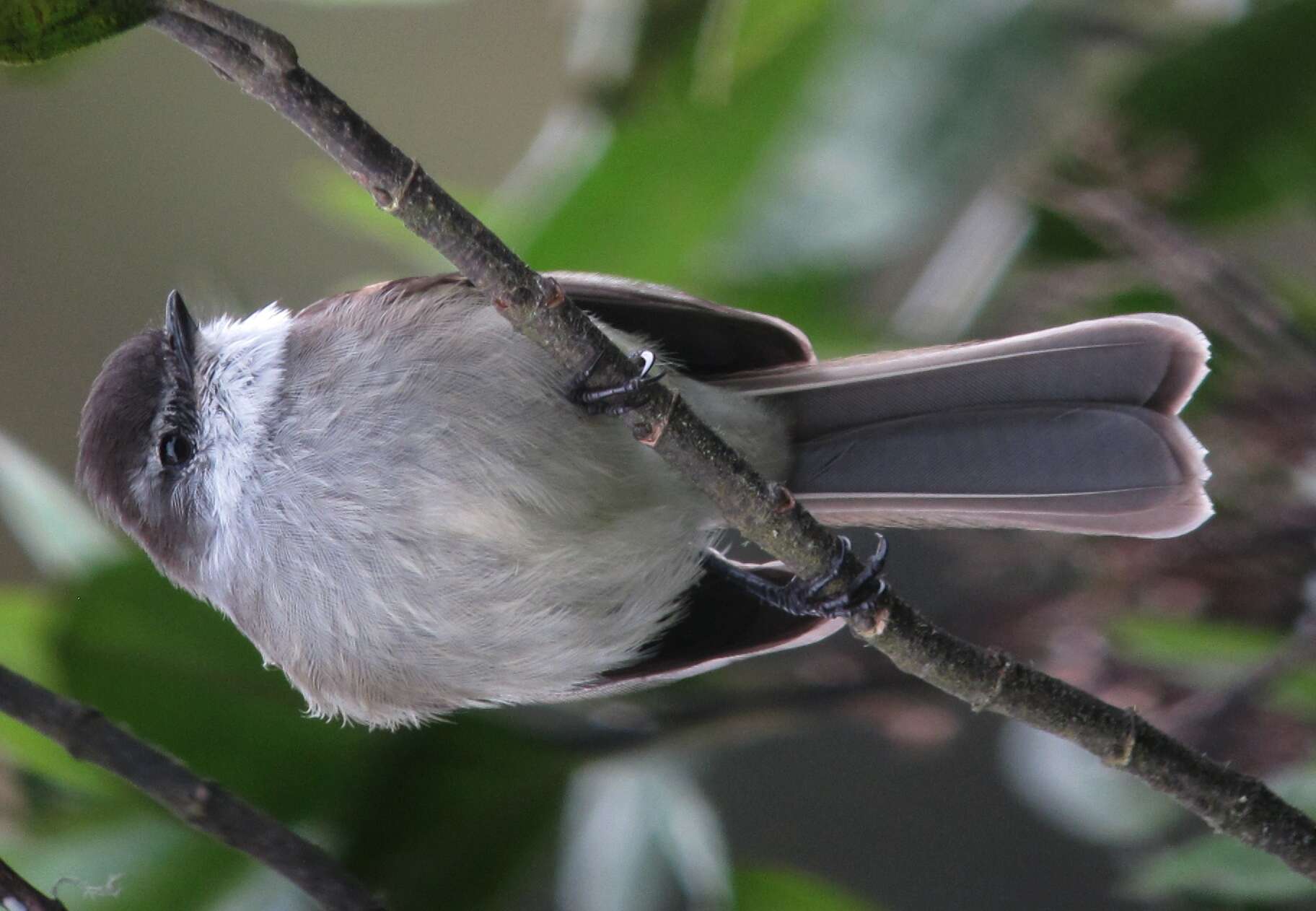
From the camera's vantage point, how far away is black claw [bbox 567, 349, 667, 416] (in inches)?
37.4

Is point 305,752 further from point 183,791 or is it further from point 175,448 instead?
point 183,791

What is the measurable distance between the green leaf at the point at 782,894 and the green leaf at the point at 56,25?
4.42 feet

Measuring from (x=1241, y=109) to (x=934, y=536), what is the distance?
3.23 ft

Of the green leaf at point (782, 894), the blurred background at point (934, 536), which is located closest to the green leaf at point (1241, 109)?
the blurred background at point (934, 536)

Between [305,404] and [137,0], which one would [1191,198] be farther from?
[137,0]

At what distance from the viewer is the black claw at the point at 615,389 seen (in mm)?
949

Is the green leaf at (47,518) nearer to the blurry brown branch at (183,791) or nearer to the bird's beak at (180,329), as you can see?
the bird's beak at (180,329)

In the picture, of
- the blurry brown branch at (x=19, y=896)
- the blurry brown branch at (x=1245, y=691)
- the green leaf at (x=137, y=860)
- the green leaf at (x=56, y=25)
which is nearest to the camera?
the green leaf at (x=56, y=25)

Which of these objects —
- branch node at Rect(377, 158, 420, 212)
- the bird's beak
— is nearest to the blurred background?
the bird's beak

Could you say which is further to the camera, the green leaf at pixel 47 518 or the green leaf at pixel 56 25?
the green leaf at pixel 47 518

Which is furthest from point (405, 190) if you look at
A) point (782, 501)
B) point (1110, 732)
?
point (1110, 732)

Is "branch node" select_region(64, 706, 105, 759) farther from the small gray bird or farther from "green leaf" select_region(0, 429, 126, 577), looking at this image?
"green leaf" select_region(0, 429, 126, 577)

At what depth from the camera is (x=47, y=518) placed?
1.85 meters

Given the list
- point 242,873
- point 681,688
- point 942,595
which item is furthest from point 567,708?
point 942,595
